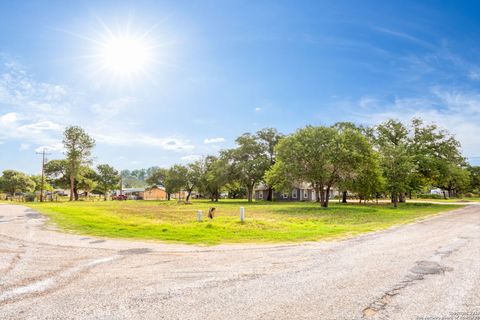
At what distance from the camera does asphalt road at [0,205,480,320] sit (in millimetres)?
5332

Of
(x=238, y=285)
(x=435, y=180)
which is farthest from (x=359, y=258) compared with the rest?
(x=435, y=180)

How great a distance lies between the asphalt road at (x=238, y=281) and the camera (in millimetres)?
5332

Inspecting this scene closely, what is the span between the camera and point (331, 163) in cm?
3438

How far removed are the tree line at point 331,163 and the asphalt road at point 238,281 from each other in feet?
78.2

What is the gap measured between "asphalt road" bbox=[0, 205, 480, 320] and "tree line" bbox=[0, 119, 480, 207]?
23.8 meters

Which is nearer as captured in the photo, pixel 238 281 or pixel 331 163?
pixel 238 281

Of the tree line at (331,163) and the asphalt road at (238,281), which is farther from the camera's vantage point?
the tree line at (331,163)

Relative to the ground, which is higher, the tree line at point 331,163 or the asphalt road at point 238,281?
the tree line at point 331,163

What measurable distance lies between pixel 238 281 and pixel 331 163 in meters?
29.2

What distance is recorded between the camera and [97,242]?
1225 cm

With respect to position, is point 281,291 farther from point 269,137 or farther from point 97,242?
point 269,137

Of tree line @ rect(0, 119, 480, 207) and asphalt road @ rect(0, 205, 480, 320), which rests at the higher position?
tree line @ rect(0, 119, 480, 207)

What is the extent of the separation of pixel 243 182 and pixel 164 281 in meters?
56.8

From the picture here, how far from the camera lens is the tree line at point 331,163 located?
35.2 metres
